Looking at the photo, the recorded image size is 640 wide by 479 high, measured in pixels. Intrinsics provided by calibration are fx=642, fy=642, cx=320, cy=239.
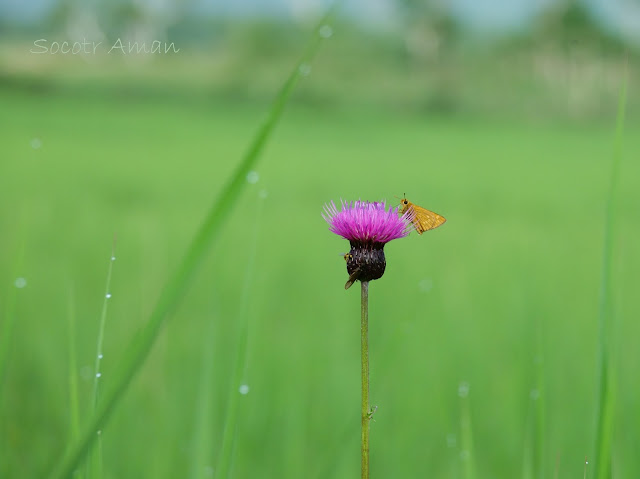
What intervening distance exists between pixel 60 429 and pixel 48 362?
25 centimetres

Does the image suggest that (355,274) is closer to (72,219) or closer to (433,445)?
(433,445)

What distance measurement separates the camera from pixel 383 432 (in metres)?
1.07

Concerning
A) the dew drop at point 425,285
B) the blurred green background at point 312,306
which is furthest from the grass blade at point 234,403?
the dew drop at point 425,285

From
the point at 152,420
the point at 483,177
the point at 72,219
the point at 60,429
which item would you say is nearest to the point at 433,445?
the point at 152,420

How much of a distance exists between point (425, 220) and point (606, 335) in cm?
15

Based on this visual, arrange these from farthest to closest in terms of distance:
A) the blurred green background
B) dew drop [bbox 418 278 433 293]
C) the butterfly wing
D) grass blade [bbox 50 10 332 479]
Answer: dew drop [bbox 418 278 433 293] < the blurred green background < the butterfly wing < grass blade [bbox 50 10 332 479]

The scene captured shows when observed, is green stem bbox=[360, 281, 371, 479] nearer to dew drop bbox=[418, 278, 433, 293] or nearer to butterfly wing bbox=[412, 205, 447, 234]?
butterfly wing bbox=[412, 205, 447, 234]

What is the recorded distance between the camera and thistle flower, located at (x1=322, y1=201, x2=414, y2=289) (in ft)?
1.11

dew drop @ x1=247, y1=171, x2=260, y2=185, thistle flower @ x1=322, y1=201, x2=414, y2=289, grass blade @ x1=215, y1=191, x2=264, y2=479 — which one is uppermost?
dew drop @ x1=247, y1=171, x2=260, y2=185

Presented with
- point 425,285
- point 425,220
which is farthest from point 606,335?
point 425,285

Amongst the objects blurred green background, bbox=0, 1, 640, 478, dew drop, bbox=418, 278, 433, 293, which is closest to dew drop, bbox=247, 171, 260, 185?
blurred green background, bbox=0, 1, 640, 478

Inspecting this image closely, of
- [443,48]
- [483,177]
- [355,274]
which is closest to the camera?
[355,274]

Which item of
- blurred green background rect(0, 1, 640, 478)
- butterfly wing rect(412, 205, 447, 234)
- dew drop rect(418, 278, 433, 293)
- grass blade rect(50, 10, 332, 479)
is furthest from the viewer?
dew drop rect(418, 278, 433, 293)

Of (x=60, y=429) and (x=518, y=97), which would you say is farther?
(x=518, y=97)
